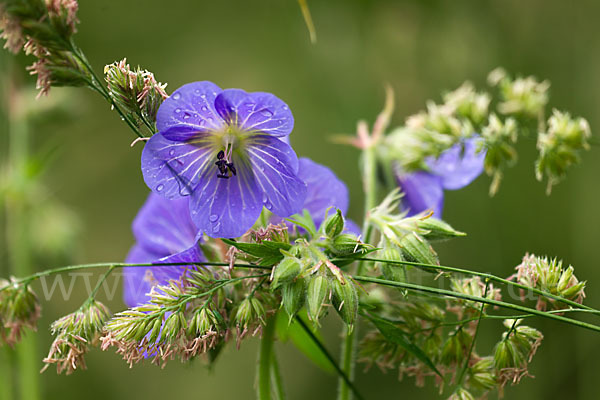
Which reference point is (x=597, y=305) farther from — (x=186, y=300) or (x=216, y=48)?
(x=216, y=48)

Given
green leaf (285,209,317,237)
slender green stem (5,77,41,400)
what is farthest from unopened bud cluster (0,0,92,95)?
slender green stem (5,77,41,400)

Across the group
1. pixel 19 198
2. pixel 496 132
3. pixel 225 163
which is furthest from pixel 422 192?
pixel 19 198

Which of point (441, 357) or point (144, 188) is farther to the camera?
point (144, 188)

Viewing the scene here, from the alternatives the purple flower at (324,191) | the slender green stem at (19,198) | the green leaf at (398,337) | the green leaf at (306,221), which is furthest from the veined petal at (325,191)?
the slender green stem at (19,198)

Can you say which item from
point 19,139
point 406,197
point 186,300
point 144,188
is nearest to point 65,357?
point 186,300

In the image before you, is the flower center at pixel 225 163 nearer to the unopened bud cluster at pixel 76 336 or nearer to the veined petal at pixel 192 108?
the veined petal at pixel 192 108

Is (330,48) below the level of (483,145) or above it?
above

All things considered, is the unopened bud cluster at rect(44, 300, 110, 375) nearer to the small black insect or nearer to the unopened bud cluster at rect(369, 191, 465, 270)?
the small black insect
